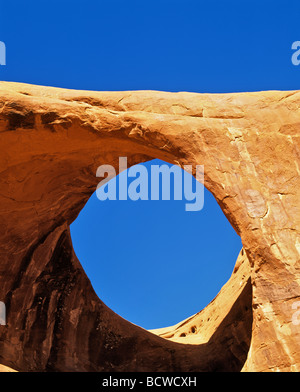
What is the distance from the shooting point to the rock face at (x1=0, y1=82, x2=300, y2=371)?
541cm

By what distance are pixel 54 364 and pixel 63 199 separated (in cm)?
237

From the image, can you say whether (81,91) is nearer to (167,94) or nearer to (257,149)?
(167,94)

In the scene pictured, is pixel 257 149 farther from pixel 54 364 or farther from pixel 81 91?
pixel 54 364

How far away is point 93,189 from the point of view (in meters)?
8.16

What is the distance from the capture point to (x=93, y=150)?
6945 mm

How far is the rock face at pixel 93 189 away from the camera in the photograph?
213 inches

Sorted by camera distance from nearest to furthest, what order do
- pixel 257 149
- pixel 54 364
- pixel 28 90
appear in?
pixel 257 149 → pixel 28 90 → pixel 54 364
